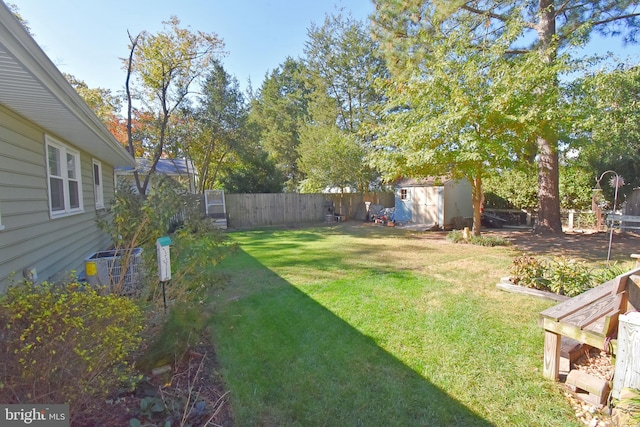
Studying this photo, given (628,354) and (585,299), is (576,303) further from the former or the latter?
(628,354)

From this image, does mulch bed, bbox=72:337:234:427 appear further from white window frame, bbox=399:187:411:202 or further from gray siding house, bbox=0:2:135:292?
white window frame, bbox=399:187:411:202

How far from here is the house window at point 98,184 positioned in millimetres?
7189

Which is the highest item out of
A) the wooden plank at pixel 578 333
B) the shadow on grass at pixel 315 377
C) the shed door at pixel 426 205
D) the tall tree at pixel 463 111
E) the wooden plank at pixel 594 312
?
the tall tree at pixel 463 111

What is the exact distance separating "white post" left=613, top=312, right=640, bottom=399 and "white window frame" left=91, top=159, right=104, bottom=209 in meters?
8.67

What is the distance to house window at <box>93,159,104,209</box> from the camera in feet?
23.6

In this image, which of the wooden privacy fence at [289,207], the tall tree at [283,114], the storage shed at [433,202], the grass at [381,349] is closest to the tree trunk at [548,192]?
the storage shed at [433,202]

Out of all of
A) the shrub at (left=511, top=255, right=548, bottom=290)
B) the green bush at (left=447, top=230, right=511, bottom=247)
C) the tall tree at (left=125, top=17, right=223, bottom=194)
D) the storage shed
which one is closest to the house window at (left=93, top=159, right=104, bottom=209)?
the tall tree at (left=125, top=17, right=223, bottom=194)

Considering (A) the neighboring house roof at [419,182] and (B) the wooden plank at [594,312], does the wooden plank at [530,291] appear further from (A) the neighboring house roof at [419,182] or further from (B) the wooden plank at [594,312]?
(A) the neighboring house roof at [419,182]

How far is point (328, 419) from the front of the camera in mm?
2064

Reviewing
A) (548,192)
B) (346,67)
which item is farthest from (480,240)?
(346,67)

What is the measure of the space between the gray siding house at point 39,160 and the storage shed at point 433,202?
1080 cm

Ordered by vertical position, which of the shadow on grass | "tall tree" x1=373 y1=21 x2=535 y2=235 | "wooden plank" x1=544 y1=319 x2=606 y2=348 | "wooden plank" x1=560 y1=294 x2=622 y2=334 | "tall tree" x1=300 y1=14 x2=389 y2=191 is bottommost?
the shadow on grass

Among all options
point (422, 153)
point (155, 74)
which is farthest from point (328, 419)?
point (155, 74)

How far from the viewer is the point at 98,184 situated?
7523 mm
